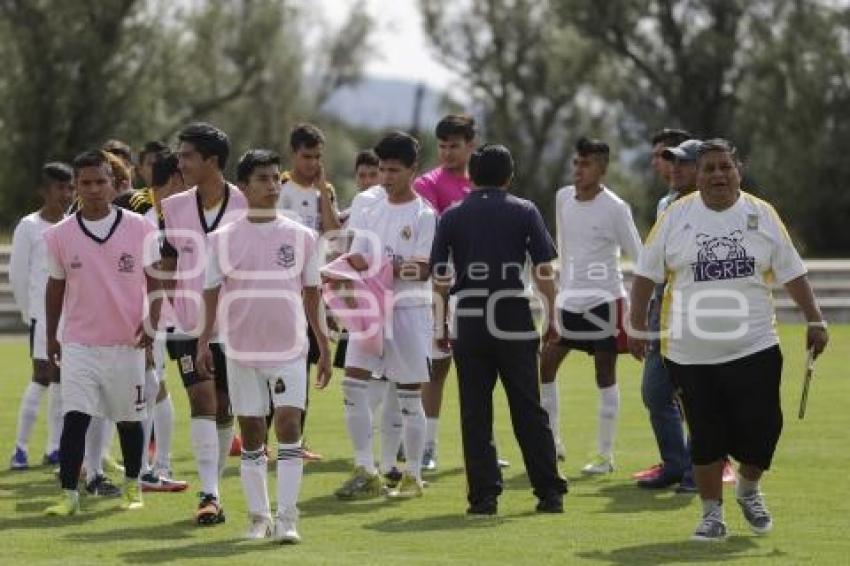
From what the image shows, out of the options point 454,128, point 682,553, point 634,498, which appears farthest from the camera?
point 454,128

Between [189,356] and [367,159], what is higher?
[367,159]

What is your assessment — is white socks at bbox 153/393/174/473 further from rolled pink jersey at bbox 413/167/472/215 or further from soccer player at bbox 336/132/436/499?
rolled pink jersey at bbox 413/167/472/215

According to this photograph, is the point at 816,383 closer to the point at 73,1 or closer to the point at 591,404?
the point at 591,404

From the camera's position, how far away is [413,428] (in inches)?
515

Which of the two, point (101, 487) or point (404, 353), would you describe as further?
point (404, 353)

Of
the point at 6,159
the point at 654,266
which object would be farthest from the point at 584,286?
the point at 6,159

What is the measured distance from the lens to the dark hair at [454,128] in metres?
14.1

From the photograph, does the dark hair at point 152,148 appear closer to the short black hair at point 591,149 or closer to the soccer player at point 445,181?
the soccer player at point 445,181

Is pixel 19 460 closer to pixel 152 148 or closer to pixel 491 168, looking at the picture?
pixel 152 148

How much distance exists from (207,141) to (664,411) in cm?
367

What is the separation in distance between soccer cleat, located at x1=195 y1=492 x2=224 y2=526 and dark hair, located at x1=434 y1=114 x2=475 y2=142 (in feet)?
11.7

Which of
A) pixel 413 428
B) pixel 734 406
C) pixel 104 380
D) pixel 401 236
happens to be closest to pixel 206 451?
pixel 104 380

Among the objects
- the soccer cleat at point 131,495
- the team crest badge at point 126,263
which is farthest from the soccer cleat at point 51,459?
the team crest badge at point 126,263

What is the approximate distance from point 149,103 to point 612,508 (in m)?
37.0
